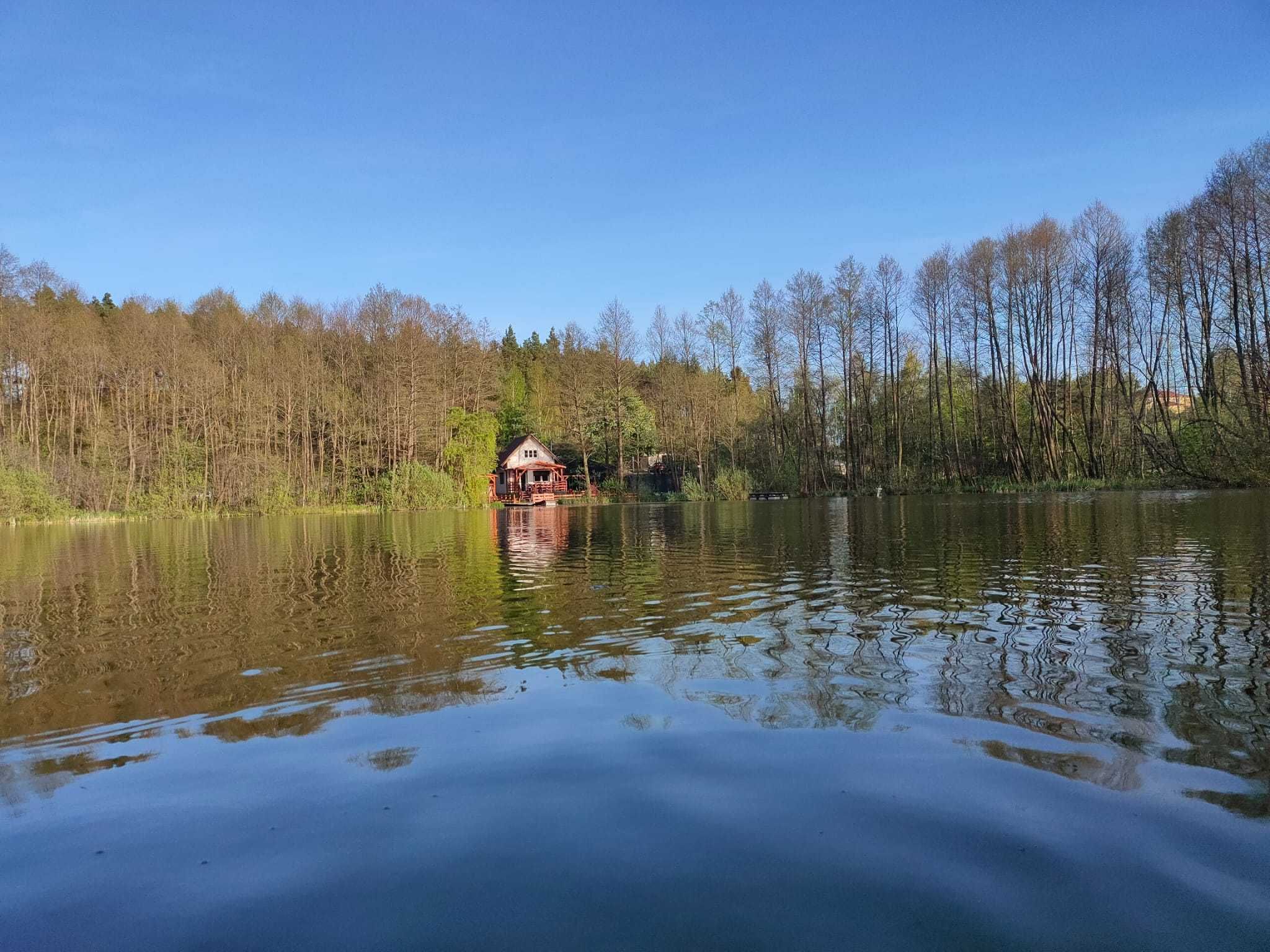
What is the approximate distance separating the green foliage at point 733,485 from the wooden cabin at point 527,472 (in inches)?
Answer: 543

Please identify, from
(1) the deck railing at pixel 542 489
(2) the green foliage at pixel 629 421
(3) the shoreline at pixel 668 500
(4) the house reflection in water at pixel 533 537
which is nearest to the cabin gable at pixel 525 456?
(1) the deck railing at pixel 542 489

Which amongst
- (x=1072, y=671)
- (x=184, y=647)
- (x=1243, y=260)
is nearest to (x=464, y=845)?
(x=1072, y=671)

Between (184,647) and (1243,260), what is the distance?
38.9 m

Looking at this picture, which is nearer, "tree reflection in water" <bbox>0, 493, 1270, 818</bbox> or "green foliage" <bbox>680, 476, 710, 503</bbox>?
"tree reflection in water" <bbox>0, 493, 1270, 818</bbox>

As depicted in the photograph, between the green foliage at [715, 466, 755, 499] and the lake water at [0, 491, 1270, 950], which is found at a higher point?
the green foliage at [715, 466, 755, 499]

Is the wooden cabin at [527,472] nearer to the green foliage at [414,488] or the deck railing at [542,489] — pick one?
the deck railing at [542,489]

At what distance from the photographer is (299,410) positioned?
48188mm

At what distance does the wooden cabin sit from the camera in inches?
2290

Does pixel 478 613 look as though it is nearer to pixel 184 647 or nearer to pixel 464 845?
pixel 184 647

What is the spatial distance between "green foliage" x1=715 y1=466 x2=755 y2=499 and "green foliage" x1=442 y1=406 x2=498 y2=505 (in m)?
15.9

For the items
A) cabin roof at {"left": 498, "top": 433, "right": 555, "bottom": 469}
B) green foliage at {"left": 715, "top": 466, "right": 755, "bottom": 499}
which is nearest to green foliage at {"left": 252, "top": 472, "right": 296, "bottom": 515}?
cabin roof at {"left": 498, "top": 433, "right": 555, "bottom": 469}

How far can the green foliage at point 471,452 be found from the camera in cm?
5041

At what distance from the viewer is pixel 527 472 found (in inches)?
2330

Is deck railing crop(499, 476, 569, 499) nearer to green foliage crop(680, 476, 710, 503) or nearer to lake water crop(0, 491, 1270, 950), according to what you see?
green foliage crop(680, 476, 710, 503)
